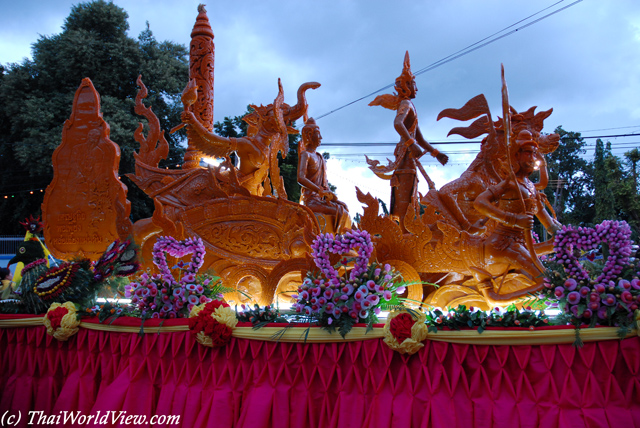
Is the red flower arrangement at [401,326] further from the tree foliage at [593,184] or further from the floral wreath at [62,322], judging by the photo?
the tree foliage at [593,184]

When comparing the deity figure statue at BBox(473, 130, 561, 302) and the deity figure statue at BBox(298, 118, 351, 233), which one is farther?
the deity figure statue at BBox(298, 118, 351, 233)

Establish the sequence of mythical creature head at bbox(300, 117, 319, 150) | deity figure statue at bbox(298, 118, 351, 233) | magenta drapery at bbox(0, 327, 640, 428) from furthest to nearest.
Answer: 1. mythical creature head at bbox(300, 117, 319, 150)
2. deity figure statue at bbox(298, 118, 351, 233)
3. magenta drapery at bbox(0, 327, 640, 428)

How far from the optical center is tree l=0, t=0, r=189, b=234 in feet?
39.2

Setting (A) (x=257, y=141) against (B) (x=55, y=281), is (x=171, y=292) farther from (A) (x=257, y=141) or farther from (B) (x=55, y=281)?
(A) (x=257, y=141)

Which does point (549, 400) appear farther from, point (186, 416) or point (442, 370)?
point (186, 416)

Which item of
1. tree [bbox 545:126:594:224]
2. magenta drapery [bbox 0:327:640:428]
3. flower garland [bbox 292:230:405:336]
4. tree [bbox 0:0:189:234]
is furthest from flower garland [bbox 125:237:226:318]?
tree [bbox 545:126:594:224]

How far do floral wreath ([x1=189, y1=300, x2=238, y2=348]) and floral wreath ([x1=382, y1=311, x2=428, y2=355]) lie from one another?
882 millimetres

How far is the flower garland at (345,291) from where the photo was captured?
2.30 m

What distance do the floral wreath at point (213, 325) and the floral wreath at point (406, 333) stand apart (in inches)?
34.7

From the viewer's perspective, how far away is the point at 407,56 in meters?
4.61

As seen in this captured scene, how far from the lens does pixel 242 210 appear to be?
4336 mm

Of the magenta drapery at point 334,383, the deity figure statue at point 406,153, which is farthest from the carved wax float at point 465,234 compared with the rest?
the magenta drapery at point 334,383

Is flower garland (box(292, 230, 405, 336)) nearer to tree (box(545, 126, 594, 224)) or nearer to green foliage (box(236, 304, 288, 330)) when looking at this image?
green foliage (box(236, 304, 288, 330))

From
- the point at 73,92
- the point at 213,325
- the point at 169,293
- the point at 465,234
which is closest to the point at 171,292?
the point at 169,293
